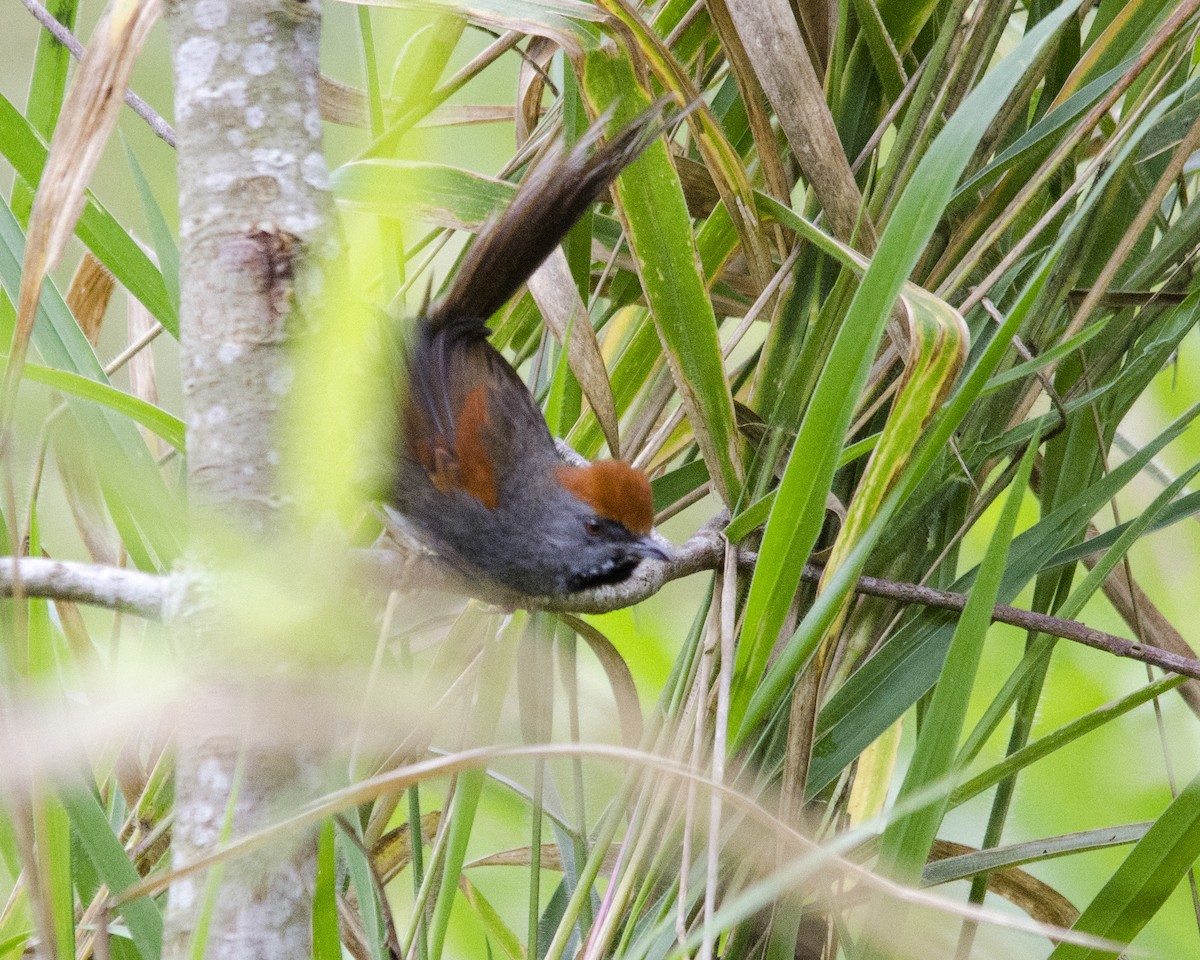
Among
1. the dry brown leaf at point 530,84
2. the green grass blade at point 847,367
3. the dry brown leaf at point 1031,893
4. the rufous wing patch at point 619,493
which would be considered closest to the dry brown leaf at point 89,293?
the dry brown leaf at point 530,84

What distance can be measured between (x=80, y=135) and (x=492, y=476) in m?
1.31

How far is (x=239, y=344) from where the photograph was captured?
3.11 feet

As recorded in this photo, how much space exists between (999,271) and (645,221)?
1.65 ft

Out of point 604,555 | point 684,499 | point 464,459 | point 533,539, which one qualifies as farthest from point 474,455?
point 684,499

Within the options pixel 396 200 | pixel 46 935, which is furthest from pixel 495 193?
pixel 46 935

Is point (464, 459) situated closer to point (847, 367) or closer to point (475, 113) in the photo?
point (475, 113)

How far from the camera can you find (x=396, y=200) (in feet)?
4.81

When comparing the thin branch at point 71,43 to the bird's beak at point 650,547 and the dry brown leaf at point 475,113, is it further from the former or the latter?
the bird's beak at point 650,547

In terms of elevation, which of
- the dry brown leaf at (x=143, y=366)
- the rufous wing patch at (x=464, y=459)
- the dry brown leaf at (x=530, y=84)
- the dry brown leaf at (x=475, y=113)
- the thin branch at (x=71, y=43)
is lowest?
the rufous wing patch at (x=464, y=459)

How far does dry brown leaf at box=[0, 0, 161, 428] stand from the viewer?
0.94 meters

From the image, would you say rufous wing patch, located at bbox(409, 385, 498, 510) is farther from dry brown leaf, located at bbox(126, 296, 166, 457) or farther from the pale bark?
the pale bark

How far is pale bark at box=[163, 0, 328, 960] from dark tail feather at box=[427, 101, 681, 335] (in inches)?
17.4

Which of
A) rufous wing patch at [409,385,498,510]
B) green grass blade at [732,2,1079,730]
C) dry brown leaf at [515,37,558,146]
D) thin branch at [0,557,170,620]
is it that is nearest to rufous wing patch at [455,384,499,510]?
rufous wing patch at [409,385,498,510]

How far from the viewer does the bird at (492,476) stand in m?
1.88
